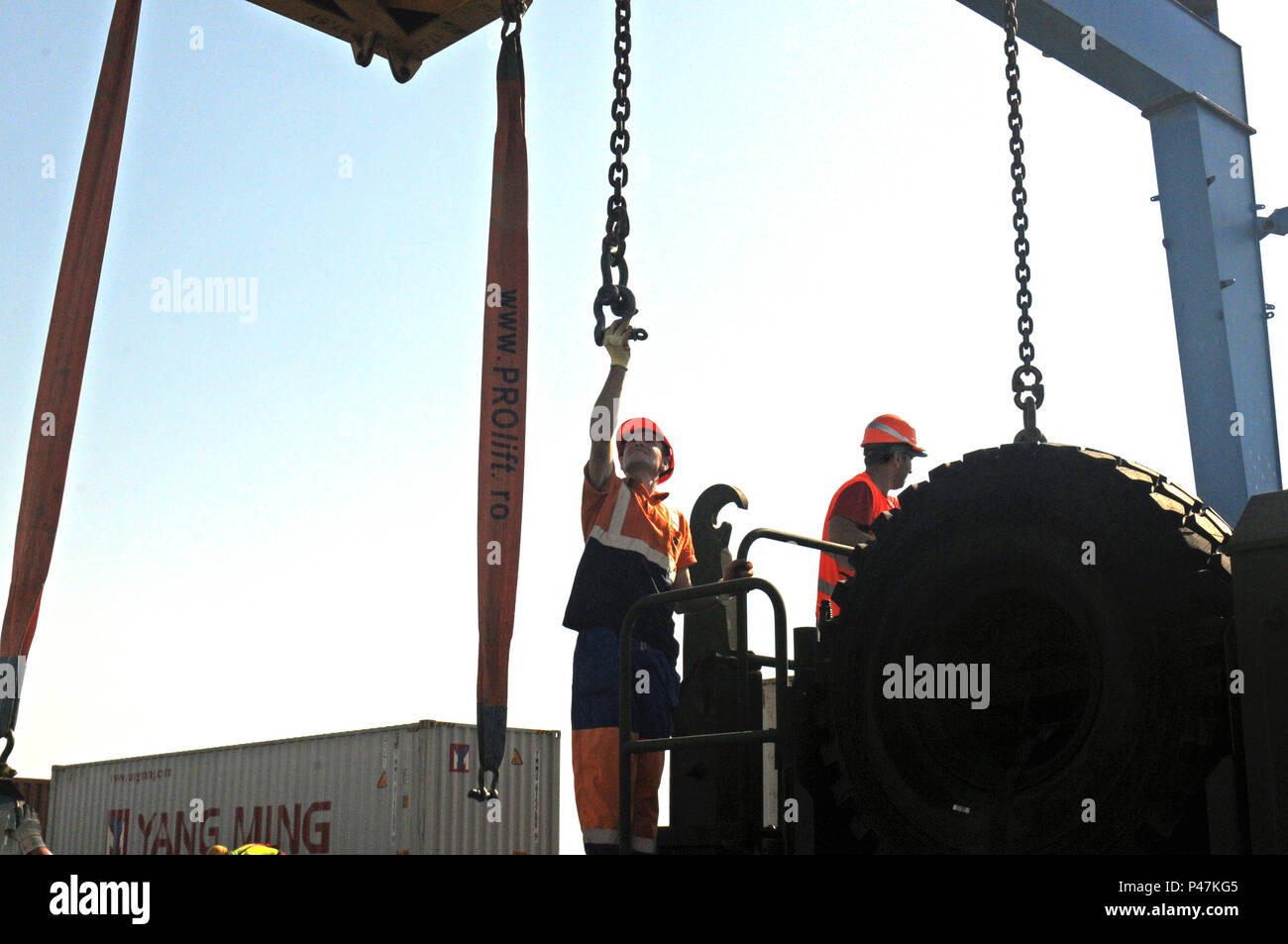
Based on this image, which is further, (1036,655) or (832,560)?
(832,560)

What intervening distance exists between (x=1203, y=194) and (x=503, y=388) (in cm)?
666

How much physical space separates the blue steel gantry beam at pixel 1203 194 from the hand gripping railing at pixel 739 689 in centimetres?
602

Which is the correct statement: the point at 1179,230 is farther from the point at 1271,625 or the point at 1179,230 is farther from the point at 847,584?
the point at 1271,625

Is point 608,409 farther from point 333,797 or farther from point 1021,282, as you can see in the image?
point 333,797

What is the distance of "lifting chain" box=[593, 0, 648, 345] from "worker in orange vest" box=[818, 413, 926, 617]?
1215 mm

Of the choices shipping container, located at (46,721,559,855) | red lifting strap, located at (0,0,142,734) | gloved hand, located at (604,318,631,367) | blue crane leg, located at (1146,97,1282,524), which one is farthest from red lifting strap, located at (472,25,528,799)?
shipping container, located at (46,721,559,855)

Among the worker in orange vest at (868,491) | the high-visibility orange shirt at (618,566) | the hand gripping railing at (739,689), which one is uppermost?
the worker in orange vest at (868,491)

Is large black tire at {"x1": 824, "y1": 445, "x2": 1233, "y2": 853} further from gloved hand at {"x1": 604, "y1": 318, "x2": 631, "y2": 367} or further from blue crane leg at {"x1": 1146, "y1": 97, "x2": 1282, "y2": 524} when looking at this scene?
blue crane leg at {"x1": 1146, "y1": 97, "x2": 1282, "y2": 524}

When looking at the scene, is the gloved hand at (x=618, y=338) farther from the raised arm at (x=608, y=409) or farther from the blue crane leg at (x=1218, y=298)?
the blue crane leg at (x=1218, y=298)

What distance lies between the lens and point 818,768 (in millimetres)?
3033

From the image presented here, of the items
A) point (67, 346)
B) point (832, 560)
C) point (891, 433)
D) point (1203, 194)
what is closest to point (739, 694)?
point (832, 560)

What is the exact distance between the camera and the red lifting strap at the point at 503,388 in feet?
15.0

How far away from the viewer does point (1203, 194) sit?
912 centimetres

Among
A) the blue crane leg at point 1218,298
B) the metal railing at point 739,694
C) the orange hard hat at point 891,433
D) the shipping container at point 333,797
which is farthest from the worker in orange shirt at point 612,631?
the shipping container at point 333,797
